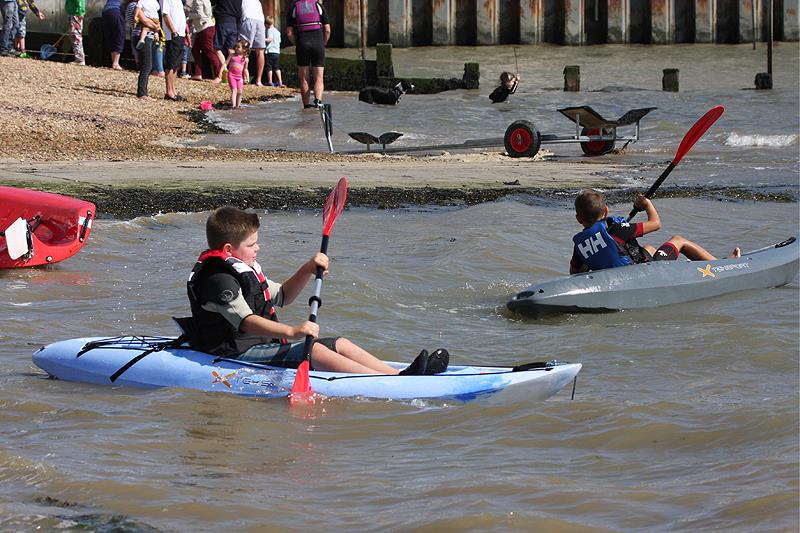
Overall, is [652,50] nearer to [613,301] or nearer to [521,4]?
[521,4]

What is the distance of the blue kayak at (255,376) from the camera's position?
16.1 ft

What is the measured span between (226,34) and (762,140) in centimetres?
850

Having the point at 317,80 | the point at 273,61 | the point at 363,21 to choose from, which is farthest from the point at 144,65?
the point at 363,21

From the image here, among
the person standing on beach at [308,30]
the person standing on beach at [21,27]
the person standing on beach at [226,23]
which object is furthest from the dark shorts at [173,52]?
the person standing on beach at [21,27]

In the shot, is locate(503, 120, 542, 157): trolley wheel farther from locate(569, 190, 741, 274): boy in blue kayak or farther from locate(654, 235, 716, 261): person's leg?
locate(569, 190, 741, 274): boy in blue kayak

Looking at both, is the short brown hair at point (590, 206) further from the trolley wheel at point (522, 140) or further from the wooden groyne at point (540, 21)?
the wooden groyne at point (540, 21)

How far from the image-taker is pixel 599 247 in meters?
7.43

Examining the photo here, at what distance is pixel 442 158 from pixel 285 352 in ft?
31.2

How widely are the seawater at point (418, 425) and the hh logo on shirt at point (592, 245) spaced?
462mm

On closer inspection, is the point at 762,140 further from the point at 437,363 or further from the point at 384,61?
the point at 437,363

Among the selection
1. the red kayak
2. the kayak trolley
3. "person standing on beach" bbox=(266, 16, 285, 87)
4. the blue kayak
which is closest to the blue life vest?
the blue kayak

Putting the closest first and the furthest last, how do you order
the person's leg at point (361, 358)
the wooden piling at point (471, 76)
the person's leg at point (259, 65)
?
the person's leg at point (361, 358)
the person's leg at point (259, 65)
the wooden piling at point (471, 76)

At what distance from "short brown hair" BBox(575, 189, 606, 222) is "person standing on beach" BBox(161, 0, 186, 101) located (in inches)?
431

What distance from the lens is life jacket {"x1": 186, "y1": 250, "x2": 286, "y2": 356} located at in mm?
4996
